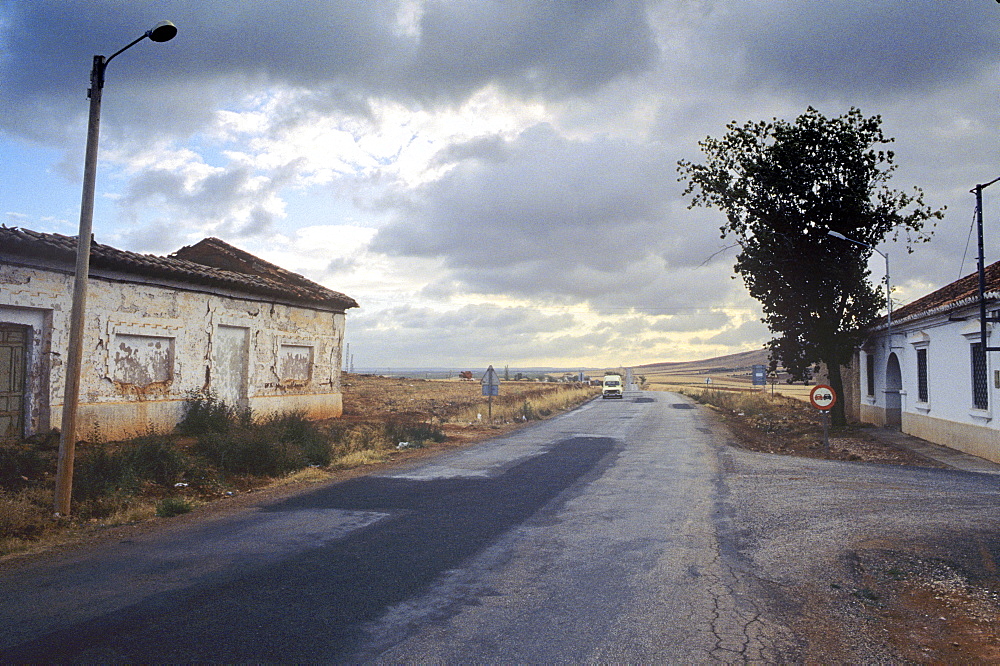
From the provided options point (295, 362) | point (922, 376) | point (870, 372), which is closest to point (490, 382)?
point (295, 362)

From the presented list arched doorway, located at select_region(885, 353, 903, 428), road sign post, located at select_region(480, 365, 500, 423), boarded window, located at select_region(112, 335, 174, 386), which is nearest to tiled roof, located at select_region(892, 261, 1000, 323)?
arched doorway, located at select_region(885, 353, 903, 428)

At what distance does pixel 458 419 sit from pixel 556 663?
25346mm

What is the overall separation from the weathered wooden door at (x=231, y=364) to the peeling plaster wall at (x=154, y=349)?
0.03m

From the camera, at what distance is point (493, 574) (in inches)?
249

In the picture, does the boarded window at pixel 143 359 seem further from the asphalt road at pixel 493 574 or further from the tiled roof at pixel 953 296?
the tiled roof at pixel 953 296

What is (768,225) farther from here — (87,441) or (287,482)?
(87,441)

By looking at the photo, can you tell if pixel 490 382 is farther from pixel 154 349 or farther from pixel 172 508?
pixel 172 508

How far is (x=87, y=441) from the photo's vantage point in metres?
15.5

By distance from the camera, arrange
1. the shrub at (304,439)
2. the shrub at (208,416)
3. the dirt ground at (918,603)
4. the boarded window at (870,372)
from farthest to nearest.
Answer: the boarded window at (870,372), the shrub at (208,416), the shrub at (304,439), the dirt ground at (918,603)

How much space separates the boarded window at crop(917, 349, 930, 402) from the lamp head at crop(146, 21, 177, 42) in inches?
884

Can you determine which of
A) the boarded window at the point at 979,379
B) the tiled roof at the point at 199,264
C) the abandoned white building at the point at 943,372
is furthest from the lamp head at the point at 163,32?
the boarded window at the point at 979,379

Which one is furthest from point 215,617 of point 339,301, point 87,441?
point 339,301

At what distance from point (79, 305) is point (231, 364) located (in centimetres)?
1204

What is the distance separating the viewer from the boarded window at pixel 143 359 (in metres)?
17.0
